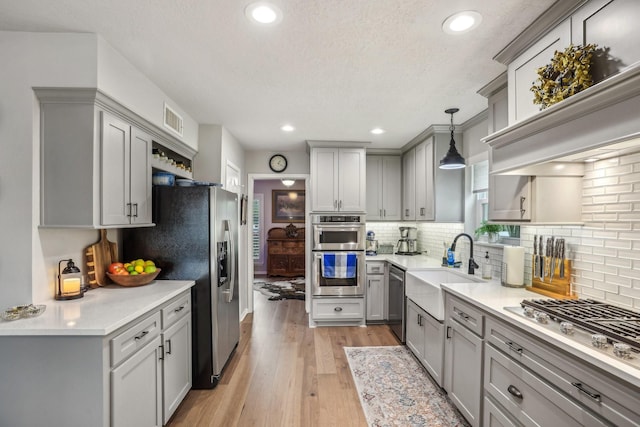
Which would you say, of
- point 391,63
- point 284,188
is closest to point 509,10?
point 391,63

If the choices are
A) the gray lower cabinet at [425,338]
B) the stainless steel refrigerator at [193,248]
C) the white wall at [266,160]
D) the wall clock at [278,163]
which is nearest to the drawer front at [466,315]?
the gray lower cabinet at [425,338]

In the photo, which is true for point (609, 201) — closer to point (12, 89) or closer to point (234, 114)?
point (234, 114)

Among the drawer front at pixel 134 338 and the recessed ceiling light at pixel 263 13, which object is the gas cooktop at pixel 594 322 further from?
the drawer front at pixel 134 338

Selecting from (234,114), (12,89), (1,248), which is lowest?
(1,248)

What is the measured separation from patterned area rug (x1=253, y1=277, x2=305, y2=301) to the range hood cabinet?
4.57 m

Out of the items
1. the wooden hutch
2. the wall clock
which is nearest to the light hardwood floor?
the wall clock

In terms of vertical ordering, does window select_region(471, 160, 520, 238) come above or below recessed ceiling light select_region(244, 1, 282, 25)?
below

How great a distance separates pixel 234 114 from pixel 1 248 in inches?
82.6

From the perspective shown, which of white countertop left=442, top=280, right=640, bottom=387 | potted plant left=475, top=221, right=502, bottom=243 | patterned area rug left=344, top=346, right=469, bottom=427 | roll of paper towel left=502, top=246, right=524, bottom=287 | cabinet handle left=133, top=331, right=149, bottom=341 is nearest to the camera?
white countertop left=442, top=280, right=640, bottom=387

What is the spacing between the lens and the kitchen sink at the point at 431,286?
2.59m

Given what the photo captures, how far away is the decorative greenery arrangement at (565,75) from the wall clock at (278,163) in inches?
142

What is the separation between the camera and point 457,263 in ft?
11.7

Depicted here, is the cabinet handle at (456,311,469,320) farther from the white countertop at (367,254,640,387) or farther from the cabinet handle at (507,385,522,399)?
the cabinet handle at (507,385,522,399)

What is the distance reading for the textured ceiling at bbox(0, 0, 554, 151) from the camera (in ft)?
5.22
